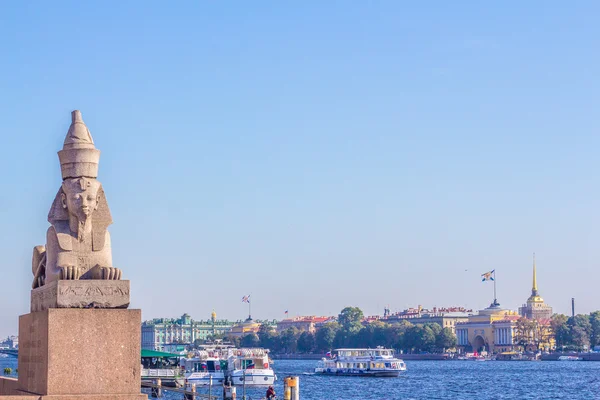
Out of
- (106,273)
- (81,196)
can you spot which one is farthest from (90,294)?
(81,196)

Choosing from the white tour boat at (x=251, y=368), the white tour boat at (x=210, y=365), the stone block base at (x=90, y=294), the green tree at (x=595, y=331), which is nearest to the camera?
the stone block base at (x=90, y=294)

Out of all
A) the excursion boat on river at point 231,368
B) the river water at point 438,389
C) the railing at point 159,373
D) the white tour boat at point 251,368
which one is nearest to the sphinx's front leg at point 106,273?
the river water at point 438,389

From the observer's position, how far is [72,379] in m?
8.91

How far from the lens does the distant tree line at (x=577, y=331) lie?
18586 centimetres

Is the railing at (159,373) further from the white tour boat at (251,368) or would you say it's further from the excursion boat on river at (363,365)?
the excursion boat on river at (363,365)

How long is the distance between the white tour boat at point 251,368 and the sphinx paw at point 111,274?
63.5m

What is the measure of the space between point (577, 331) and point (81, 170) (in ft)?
600

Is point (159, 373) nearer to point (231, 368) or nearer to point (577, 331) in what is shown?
point (231, 368)

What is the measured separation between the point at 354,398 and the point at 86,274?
58.9 metres

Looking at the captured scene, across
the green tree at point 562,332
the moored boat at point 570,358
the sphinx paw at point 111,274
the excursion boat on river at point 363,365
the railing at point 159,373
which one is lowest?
the moored boat at point 570,358

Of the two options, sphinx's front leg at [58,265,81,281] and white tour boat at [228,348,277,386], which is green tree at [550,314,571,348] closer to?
white tour boat at [228,348,277,386]

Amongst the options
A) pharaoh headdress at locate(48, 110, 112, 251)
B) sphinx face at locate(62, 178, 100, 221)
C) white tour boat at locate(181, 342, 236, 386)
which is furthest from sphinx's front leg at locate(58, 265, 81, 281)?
white tour boat at locate(181, 342, 236, 386)

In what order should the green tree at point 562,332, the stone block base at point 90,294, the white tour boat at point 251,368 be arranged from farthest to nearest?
the green tree at point 562,332, the white tour boat at point 251,368, the stone block base at point 90,294

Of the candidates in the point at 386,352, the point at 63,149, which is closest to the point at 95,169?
the point at 63,149
